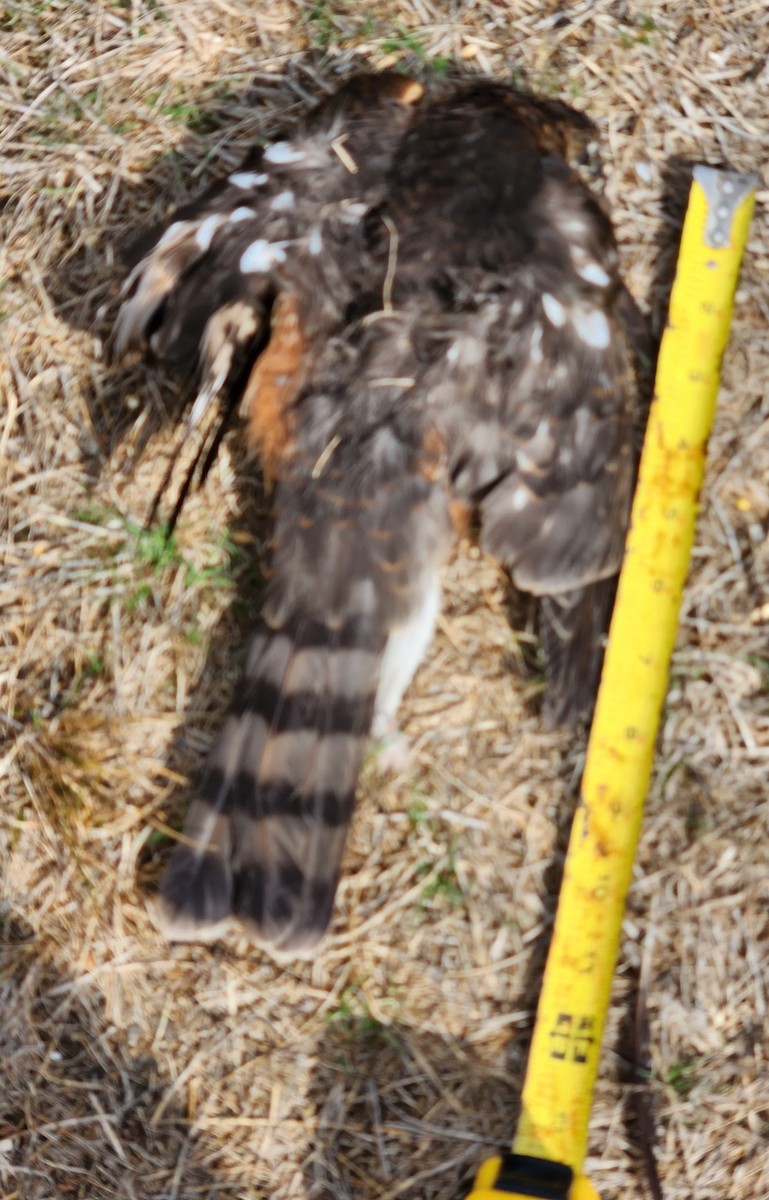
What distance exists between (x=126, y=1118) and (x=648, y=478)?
6.78 feet

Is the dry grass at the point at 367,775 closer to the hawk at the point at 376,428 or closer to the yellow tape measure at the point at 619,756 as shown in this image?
the yellow tape measure at the point at 619,756

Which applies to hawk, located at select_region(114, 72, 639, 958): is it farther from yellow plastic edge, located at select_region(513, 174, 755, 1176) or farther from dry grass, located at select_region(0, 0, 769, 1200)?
dry grass, located at select_region(0, 0, 769, 1200)

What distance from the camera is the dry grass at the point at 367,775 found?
270 centimetres

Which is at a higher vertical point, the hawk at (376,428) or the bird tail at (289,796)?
the hawk at (376,428)

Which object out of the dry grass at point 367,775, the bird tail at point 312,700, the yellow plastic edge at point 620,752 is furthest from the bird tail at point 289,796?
the yellow plastic edge at point 620,752

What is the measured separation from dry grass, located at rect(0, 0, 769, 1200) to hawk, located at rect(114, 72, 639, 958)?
0.34m

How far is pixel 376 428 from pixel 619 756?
999mm

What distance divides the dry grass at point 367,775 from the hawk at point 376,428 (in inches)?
13.2

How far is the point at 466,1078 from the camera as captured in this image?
2686 mm

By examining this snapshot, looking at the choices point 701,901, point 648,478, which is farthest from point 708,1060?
point 648,478

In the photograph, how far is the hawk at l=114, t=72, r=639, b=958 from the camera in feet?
7.94

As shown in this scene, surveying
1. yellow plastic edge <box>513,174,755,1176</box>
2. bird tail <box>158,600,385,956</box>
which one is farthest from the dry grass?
bird tail <box>158,600,385,956</box>

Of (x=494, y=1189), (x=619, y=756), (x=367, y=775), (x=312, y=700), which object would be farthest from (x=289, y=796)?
(x=494, y=1189)

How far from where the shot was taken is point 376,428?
95.2 inches
